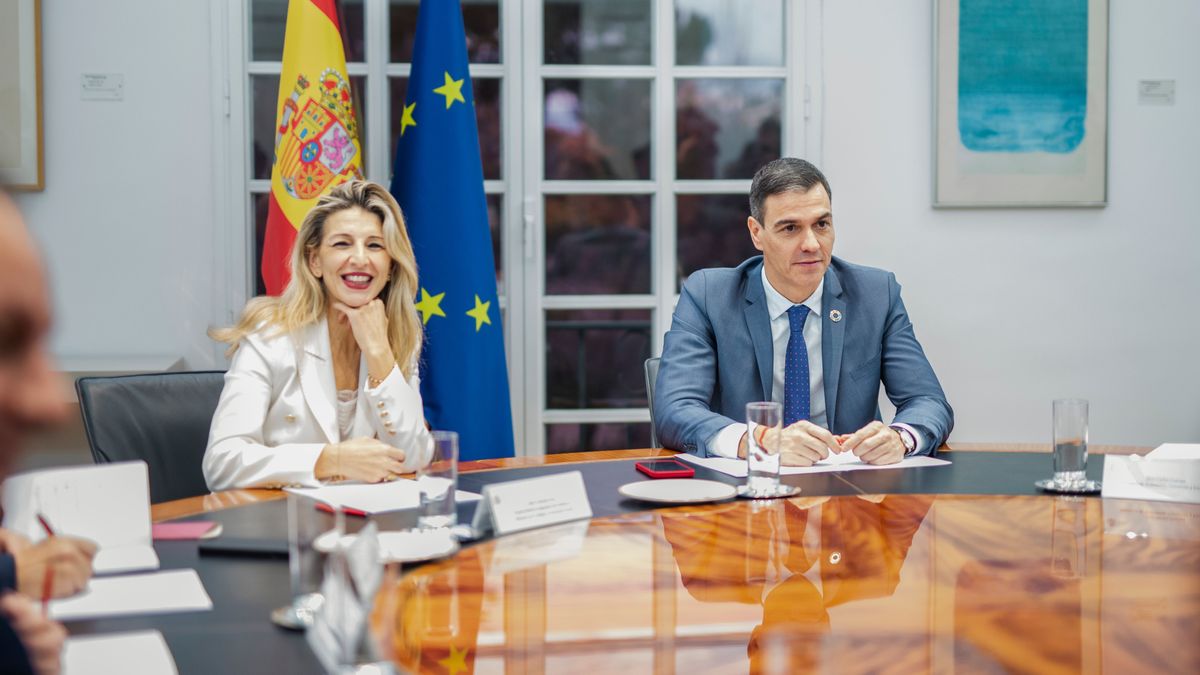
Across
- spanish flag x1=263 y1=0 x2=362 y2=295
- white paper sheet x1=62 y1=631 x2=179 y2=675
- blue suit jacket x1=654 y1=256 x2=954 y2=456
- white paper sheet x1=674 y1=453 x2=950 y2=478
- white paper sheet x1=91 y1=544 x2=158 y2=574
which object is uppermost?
spanish flag x1=263 y1=0 x2=362 y2=295

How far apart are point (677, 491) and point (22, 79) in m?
2.86

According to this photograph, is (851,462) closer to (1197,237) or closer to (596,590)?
(596,590)

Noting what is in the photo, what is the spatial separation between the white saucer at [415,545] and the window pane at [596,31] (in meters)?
2.65

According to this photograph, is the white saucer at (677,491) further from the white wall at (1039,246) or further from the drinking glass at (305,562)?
the white wall at (1039,246)

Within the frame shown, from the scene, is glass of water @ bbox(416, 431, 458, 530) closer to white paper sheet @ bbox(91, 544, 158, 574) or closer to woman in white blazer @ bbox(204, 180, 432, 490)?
white paper sheet @ bbox(91, 544, 158, 574)

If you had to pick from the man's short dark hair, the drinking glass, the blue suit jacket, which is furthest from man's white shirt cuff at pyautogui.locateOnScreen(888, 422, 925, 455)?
the drinking glass

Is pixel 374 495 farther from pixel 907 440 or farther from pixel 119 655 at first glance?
pixel 907 440

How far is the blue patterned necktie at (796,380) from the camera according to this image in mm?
2473

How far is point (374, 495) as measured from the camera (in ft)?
5.41

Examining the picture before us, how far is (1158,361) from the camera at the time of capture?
151 inches

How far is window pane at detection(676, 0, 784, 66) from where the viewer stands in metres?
3.73

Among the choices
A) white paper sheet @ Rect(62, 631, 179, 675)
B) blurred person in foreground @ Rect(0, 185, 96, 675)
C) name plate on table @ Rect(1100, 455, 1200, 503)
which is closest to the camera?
blurred person in foreground @ Rect(0, 185, 96, 675)

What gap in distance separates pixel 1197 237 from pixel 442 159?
8.94 feet

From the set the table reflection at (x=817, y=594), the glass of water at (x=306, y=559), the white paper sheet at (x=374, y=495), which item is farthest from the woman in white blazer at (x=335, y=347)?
the glass of water at (x=306, y=559)
